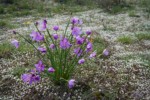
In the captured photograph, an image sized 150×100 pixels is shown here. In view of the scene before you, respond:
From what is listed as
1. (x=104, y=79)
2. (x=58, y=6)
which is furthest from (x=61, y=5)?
(x=104, y=79)

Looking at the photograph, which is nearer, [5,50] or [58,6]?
[5,50]

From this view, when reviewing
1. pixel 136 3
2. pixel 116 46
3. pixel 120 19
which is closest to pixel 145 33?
pixel 116 46

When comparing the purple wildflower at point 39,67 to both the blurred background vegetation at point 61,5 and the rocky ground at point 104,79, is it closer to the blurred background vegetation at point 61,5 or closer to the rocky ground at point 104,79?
the rocky ground at point 104,79

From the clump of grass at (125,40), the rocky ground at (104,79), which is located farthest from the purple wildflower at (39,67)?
the clump of grass at (125,40)

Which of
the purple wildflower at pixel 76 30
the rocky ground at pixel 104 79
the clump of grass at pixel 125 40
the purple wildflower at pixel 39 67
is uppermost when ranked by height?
the purple wildflower at pixel 76 30

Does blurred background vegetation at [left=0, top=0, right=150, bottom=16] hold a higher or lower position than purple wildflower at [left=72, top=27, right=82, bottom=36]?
lower

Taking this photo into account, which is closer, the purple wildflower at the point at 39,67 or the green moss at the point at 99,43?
the purple wildflower at the point at 39,67

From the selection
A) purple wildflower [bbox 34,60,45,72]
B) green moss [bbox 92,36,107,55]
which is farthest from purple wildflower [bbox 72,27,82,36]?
green moss [bbox 92,36,107,55]

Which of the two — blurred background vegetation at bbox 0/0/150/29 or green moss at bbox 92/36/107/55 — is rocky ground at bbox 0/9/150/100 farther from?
blurred background vegetation at bbox 0/0/150/29

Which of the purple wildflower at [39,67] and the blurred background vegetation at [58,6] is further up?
the purple wildflower at [39,67]

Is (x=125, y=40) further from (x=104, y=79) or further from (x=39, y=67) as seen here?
(x=39, y=67)

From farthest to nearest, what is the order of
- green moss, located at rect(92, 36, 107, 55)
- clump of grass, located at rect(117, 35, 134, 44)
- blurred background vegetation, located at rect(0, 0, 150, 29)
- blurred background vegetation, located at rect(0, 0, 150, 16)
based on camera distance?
blurred background vegetation, located at rect(0, 0, 150, 16) → blurred background vegetation, located at rect(0, 0, 150, 29) → clump of grass, located at rect(117, 35, 134, 44) → green moss, located at rect(92, 36, 107, 55)

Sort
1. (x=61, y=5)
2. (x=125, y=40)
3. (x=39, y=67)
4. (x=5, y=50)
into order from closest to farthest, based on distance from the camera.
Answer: (x=39, y=67), (x=5, y=50), (x=125, y=40), (x=61, y=5)
